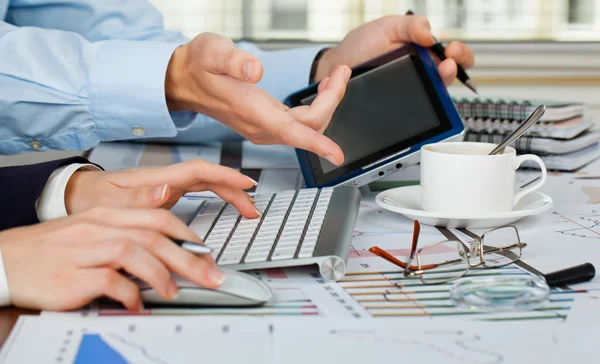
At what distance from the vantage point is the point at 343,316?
0.51 meters

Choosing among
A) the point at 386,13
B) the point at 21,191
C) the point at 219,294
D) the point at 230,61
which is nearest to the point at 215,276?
the point at 219,294

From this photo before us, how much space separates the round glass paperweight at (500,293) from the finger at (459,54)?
59cm

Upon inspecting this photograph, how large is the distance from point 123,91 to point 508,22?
1509 millimetres

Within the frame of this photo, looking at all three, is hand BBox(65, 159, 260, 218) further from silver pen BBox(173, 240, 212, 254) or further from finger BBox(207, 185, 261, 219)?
silver pen BBox(173, 240, 212, 254)

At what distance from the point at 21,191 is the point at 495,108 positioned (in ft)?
2.45

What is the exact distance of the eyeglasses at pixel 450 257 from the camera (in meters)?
0.60

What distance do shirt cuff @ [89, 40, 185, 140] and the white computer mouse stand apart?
19.2 inches

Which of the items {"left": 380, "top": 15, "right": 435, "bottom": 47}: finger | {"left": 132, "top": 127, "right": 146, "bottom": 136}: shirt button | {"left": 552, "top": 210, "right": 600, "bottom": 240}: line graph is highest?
{"left": 380, "top": 15, "right": 435, "bottom": 47}: finger

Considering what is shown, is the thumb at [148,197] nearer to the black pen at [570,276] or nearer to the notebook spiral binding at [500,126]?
the black pen at [570,276]

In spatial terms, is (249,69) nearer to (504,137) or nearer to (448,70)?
(448,70)

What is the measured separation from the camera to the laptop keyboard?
0.60 metres

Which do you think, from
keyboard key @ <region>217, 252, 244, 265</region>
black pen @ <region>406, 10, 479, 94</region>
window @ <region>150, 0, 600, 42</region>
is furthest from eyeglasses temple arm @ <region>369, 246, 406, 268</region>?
window @ <region>150, 0, 600, 42</region>

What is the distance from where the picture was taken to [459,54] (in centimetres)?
110

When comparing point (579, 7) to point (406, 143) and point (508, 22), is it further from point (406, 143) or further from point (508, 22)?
point (406, 143)
